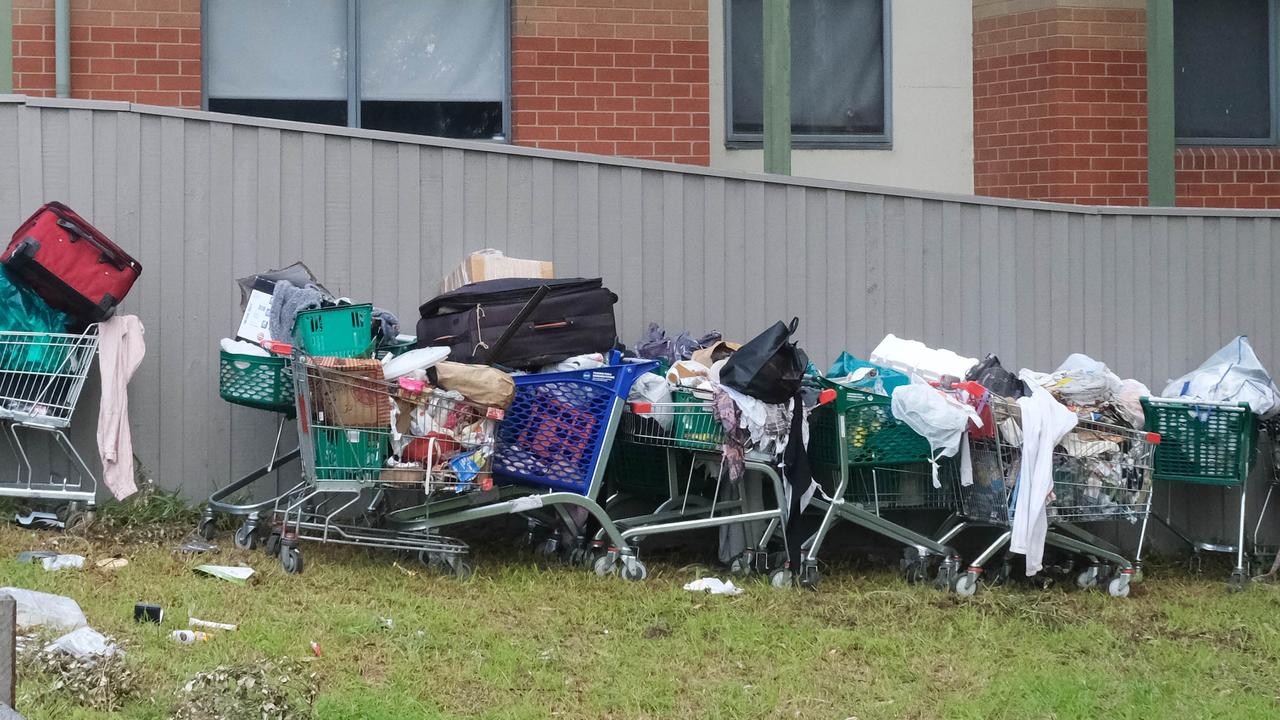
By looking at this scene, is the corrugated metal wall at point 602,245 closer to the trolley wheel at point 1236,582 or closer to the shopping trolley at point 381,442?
the shopping trolley at point 381,442

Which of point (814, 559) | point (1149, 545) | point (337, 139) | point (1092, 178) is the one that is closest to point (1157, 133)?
point (1092, 178)

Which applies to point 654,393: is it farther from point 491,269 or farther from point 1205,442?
point 1205,442

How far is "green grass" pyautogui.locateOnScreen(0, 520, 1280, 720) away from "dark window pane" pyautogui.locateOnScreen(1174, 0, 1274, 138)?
584 centimetres

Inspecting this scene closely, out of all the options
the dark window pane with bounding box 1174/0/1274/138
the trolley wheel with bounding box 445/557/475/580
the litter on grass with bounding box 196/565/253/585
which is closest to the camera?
the litter on grass with bounding box 196/565/253/585

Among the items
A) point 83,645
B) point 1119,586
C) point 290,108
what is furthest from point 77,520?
point 1119,586

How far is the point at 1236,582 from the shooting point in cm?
767

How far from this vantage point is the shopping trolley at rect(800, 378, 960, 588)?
23.1ft

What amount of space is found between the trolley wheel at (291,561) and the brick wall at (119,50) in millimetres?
4670

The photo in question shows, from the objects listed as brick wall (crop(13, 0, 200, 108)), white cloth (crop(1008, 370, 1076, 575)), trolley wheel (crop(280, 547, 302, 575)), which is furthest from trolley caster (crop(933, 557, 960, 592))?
brick wall (crop(13, 0, 200, 108))

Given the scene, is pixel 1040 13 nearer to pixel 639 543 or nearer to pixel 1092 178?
pixel 1092 178

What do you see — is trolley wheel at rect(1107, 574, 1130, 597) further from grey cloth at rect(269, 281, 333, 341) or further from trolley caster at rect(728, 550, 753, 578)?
grey cloth at rect(269, 281, 333, 341)

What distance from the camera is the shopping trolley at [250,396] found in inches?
268

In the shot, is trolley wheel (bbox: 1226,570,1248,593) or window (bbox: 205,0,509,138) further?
window (bbox: 205,0,509,138)

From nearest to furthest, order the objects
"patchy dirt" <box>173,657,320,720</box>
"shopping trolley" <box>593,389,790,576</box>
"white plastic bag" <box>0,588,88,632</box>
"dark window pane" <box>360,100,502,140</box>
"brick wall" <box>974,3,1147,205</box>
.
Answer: "patchy dirt" <box>173,657,320,720</box>
"white plastic bag" <box>0,588,88,632</box>
"shopping trolley" <box>593,389,790,576</box>
"dark window pane" <box>360,100,502,140</box>
"brick wall" <box>974,3,1147,205</box>
